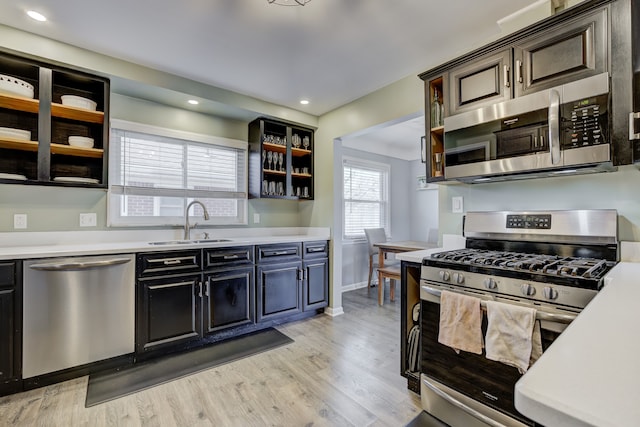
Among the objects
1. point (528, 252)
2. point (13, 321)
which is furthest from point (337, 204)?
point (13, 321)

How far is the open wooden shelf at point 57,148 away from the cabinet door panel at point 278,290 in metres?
1.78

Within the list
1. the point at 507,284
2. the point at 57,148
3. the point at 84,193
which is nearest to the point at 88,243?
the point at 84,193

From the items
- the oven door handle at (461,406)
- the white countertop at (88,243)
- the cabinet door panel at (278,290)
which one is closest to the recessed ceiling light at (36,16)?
the white countertop at (88,243)

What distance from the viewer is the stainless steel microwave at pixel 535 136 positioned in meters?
1.46

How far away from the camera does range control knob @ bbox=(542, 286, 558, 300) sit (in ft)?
4.24

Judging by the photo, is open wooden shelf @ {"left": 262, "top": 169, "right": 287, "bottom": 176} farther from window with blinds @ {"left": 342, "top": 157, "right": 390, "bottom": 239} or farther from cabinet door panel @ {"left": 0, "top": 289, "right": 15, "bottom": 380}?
cabinet door panel @ {"left": 0, "top": 289, "right": 15, "bottom": 380}

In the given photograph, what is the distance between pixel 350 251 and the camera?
195 inches

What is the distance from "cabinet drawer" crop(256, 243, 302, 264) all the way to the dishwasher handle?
117cm

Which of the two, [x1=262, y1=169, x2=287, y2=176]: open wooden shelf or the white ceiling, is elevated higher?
the white ceiling

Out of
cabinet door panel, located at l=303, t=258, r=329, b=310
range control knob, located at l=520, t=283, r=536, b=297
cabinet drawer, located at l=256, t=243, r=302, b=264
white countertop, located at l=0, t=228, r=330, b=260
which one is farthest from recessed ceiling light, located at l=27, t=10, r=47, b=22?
range control knob, located at l=520, t=283, r=536, b=297

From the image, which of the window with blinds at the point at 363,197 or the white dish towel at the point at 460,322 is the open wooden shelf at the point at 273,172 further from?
the white dish towel at the point at 460,322

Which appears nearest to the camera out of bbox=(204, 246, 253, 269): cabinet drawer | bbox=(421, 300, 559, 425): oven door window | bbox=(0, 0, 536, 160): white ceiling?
bbox=(421, 300, 559, 425): oven door window

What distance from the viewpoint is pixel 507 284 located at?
4.74 ft

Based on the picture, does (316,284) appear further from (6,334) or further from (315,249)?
(6,334)
